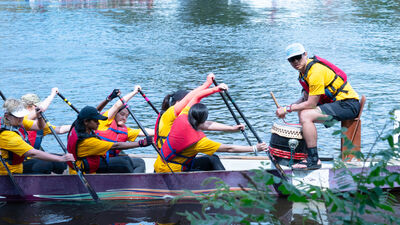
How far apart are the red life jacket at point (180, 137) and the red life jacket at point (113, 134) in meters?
0.86

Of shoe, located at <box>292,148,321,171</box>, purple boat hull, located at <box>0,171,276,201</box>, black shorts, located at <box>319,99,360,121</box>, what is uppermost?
black shorts, located at <box>319,99,360,121</box>

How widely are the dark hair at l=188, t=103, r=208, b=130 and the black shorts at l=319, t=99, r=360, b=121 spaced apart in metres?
1.71

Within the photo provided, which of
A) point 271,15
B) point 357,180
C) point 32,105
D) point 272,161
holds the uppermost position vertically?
point 357,180

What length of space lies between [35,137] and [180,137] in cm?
253

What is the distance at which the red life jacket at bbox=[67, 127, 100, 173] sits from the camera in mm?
7992

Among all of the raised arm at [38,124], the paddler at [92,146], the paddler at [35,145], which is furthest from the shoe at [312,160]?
the raised arm at [38,124]

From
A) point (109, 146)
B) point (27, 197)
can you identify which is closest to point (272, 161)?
point (109, 146)

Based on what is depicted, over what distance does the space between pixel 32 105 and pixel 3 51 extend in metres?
15.8

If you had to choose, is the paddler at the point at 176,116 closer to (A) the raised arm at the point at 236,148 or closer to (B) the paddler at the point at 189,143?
(B) the paddler at the point at 189,143

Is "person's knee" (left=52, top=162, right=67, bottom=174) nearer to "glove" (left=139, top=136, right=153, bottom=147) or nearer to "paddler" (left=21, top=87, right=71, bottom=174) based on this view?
"paddler" (left=21, top=87, right=71, bottom=174)

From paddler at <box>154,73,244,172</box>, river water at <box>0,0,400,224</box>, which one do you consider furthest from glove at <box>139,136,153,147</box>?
river water at <box>0,0,400,224</box>

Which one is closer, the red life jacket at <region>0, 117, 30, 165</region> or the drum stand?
the red life jacket at <region>0, 117, 30, 165</region>

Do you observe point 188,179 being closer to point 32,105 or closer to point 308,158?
point 308,158

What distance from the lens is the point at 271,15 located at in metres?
33.4
